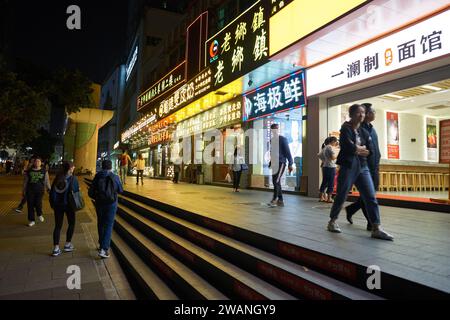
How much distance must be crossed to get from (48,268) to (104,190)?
1.52 meters

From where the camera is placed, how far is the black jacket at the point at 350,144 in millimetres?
3838

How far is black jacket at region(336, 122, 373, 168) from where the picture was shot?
3838 mm

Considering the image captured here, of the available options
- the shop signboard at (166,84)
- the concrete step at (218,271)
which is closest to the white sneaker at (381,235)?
the concrete step at (218,271)

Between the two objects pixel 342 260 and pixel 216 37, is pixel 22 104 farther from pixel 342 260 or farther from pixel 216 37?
pixel 342 260

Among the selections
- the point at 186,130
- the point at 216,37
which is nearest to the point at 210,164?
the point at 186,130

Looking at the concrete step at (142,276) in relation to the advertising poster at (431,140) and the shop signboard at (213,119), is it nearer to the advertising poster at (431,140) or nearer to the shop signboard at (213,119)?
the shop signboard at (213,119)

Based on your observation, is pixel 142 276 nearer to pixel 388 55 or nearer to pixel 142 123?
pixel 388 55

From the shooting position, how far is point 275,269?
2963mm

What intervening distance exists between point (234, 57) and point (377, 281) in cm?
873

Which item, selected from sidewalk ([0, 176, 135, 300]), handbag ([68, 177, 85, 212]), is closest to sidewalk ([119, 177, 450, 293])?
sidewalk ([0, 176, 135, 300])

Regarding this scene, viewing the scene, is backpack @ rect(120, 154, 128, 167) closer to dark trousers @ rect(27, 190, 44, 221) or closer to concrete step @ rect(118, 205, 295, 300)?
dark trousers @ rect(27, 190, 44, 221)

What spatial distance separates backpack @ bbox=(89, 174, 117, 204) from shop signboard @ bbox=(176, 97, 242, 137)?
8.31 meters

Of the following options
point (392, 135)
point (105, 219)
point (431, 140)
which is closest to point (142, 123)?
point (392, 135)

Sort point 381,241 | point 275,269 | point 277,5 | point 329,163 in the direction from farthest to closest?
1. point 277,5
2. point 329,163
3. point 381,241
4. point 275,269
